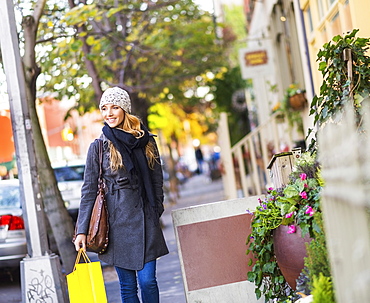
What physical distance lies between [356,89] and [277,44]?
1070 centimetres

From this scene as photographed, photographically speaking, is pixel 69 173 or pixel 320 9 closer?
pixel 320 9

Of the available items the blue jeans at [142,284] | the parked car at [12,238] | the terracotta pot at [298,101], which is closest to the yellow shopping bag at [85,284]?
the blue jeans at [142,284]

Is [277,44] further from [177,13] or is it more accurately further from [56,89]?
[56,89]

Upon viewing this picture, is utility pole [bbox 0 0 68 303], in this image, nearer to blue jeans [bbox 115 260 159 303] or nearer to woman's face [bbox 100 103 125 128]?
blue jeans [bbox 115 260 159 303]

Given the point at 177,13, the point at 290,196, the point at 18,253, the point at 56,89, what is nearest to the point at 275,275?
the point at 290,196

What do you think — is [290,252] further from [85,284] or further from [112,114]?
[112,114]

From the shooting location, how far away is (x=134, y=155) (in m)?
5.02

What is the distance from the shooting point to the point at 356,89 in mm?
5020

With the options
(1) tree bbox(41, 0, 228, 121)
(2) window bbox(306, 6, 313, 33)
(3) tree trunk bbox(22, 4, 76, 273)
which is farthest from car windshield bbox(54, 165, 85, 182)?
(2) window bbox(306, 6, 313, 33)

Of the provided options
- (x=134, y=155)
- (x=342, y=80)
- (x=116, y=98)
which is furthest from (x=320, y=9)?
(x=134, y=155)

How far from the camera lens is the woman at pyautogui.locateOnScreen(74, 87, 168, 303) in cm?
490

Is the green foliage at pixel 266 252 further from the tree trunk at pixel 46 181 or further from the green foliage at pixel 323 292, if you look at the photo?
the tree trunk at pixel 46 181

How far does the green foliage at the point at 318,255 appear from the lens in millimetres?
3936

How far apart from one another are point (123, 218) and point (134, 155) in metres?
0.46
